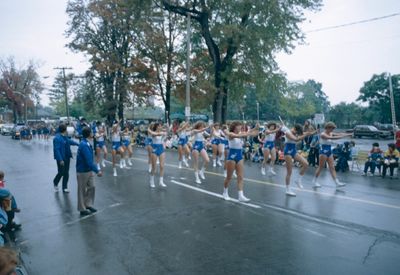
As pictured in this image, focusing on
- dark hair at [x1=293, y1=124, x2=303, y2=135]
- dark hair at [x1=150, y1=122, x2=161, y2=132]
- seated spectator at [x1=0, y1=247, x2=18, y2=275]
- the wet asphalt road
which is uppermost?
dark hair at [x1=150, y1=122, x2=161, y2=132]

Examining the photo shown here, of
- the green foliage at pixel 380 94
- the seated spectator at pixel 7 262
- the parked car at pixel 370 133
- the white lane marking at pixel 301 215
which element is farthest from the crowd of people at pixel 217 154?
the green foliage at pixel 380 94

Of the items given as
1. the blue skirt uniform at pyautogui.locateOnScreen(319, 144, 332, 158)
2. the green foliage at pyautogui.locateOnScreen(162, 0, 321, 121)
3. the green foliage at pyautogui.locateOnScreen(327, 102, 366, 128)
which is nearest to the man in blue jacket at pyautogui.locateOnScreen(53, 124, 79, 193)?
the blue skirt uniform at pyautogui.locateOnScreen(319, 144, 332, 158)

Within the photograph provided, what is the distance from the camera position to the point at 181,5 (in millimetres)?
27641

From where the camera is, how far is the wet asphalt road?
17.9 ft

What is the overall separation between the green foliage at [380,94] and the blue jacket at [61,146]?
4742 centimetres

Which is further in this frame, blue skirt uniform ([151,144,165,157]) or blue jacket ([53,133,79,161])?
blue skirt uniform ([151,144,165,157])

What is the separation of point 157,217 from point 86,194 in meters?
1.89

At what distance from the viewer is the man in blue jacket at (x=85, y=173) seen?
851cm

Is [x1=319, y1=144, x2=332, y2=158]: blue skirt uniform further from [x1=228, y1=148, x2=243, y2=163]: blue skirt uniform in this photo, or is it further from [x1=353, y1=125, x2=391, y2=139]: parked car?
[x1=353, y1=125, x2=391, y2=139]: parked car

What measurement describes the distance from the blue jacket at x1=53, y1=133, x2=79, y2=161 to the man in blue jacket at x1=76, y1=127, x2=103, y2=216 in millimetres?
2408

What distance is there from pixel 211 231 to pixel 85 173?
3412 mm

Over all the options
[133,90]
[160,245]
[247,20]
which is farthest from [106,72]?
[160,245]

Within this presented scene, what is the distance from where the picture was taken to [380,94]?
5091cm

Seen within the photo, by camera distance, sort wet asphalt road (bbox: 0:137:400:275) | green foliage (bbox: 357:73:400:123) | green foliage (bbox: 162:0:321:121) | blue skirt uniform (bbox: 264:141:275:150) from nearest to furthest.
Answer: wet asphalt road (bbox: 0:137:400:275)
blue skirt uniform (bbox: 264:141:275:150)
green foliage (bbox: 162:0:321:121)
green foliage (bbox: 357:73:400:123)
